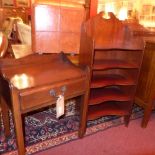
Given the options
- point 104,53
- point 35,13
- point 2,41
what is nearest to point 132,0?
point 104,53

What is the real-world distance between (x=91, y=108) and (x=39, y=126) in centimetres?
54

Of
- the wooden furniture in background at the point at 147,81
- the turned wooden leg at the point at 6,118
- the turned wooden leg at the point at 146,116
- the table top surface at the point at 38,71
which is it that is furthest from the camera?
the turned wooden leg at the point at 146,116

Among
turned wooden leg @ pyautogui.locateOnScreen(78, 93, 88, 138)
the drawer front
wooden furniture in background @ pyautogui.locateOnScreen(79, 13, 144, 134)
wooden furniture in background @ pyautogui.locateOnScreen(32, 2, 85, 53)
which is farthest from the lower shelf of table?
wooden furniture in background @ pyautogui.locateOnScreen(32, 2, 85, 53)

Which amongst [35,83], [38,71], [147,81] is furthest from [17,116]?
[147,81]

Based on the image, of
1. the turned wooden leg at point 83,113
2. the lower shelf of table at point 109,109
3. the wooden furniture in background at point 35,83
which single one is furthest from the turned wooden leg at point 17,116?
the lower shelf of table at point 109,109

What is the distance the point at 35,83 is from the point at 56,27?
0.71 metres

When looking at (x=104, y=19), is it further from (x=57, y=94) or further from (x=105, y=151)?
(x=105, y=151)

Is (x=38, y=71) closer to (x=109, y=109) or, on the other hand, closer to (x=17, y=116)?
(x=17, y=116)

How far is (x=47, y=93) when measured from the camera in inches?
46.5

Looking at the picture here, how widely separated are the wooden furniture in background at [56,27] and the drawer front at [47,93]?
52 centimetres

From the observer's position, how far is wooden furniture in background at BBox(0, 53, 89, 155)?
1.09m

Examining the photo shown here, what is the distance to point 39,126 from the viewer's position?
5.92 feet

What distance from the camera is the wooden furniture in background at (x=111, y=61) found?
1557mm

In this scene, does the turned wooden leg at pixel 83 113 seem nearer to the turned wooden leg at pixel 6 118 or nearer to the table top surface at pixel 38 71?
the table top surface at pixel 38 71
